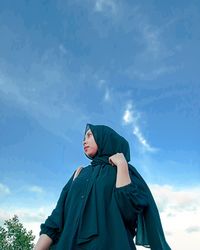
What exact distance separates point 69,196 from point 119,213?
0.61m

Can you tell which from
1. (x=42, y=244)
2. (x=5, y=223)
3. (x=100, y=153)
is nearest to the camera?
(x=42, y=244)

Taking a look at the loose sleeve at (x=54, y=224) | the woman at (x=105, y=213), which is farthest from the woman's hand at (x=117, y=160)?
the loose sleeve at (x=54, y=224)

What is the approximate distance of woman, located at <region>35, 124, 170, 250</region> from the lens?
3.53m

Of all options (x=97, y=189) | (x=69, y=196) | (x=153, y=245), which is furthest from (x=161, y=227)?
(x=69, y=196)

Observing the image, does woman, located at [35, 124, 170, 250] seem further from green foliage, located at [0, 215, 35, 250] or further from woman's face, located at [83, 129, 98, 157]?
green foliage, located at [0, 215, 35, 250]

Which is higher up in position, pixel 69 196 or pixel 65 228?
pixel 69 196

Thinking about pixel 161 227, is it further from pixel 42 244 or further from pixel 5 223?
pixel 5 223

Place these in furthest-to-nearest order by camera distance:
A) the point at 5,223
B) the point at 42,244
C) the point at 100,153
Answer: the point at 5,223
the point at 100,153
the point at 42,244

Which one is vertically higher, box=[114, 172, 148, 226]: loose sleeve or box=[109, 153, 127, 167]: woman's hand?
box=[109, 153, 127, 167]: woman's hand

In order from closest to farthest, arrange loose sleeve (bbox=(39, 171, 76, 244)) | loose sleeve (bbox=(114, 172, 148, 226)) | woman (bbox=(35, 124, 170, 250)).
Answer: woman (bbox=(35, 124, 170, 250)) < loose sleeve (bbox=(114, 172, 148, 226)) < loose sleeve (bbox=(39, 171, 76, 244))

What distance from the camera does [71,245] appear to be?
11.5 feet

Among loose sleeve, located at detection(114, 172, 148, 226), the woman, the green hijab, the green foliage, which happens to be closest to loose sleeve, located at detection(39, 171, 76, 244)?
the woman

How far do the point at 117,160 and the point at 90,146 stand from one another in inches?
17.3

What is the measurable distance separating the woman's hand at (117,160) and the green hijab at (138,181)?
0.40 feet
